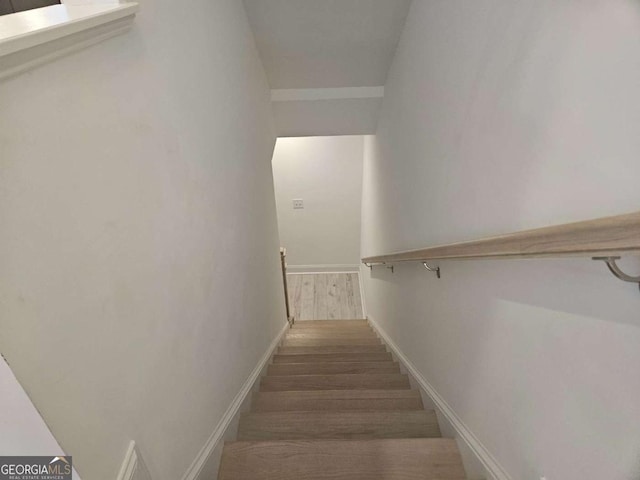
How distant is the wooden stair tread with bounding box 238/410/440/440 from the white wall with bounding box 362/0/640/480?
21cm

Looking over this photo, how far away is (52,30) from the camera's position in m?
0.60

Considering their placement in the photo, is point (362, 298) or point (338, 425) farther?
point (362, 298)

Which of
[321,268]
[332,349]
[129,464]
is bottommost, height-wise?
[332,349]

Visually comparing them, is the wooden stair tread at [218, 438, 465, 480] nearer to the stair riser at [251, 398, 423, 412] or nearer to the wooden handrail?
the stair riser at [251, 398, 423, 412]

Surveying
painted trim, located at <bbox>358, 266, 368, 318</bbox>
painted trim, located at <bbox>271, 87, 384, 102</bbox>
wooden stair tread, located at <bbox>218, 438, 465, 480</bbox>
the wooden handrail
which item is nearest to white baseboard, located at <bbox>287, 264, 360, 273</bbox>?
painted trim, located at <bbox>358, 266, 368, 318</bbox>

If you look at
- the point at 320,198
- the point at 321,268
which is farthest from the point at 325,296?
the point at 320,198

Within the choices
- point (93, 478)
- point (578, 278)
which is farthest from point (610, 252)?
point (93, 478)

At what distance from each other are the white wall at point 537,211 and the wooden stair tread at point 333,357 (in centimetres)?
117

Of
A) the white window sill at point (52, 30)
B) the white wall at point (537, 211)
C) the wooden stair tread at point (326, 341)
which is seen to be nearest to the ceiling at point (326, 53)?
the white wall at point (537, 211)

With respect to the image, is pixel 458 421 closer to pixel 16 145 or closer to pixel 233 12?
pixel 16 145

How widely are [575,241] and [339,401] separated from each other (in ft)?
5.43

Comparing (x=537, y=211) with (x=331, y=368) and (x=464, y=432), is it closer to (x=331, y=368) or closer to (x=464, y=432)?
(x=464, y=432)

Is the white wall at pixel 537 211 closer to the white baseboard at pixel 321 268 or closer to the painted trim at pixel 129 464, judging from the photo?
the painted trim at pixel 129 464

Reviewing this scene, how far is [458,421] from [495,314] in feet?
1.97
